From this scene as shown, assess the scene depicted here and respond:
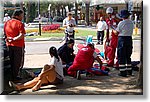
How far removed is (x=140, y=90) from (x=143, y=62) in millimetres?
461

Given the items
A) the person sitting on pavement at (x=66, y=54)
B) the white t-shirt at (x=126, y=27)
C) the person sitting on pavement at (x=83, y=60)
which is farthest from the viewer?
the person sitting on pavement at (x=66, y=54)

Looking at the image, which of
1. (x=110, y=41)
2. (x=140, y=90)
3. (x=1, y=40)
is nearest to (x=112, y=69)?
(x=110, y=41)

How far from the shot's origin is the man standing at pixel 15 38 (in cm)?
578

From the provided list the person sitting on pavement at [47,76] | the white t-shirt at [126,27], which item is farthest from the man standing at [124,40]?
the person sitting on pavement at [47,76]

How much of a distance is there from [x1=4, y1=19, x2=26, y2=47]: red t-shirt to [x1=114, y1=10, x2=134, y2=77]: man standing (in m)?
1.92

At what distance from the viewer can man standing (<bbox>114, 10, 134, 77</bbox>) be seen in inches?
243

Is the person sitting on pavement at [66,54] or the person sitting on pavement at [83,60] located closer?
the person sitting on pavement at [83,60]

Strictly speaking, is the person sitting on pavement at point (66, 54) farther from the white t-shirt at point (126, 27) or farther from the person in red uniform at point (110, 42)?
the white t-shirt at point (126, 27)

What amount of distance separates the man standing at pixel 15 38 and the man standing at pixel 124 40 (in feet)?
6.23

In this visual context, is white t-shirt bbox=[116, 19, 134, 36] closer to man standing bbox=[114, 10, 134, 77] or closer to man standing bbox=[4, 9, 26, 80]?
man standing bbox=[114, 10, 134, 77]

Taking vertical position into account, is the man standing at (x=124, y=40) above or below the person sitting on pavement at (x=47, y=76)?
above

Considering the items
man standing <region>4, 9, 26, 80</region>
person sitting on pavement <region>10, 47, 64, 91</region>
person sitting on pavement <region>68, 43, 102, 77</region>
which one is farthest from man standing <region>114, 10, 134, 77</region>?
man standing <region>4, 9, 26, 80</region>

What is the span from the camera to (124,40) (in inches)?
245

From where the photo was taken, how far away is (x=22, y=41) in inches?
234
